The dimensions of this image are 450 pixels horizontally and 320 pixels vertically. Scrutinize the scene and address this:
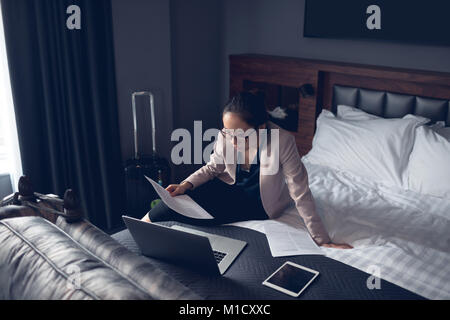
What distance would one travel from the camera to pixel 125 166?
330 cm

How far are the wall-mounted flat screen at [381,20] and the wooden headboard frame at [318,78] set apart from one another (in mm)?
205

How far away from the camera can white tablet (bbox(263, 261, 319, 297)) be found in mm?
1484

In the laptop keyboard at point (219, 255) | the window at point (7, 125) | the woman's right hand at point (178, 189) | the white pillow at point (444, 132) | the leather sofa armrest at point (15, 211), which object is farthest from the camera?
the window at point (7, 125)

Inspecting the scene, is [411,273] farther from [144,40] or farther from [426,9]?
[144,40]

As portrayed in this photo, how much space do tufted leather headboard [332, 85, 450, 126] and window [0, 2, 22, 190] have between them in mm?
2144

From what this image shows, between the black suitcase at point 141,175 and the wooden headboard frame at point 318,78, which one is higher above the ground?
the wooden headboard frame at point 318,78

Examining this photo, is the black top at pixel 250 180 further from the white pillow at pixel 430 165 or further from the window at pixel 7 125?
the window at pixel 7 125

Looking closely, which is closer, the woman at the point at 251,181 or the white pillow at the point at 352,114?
the woman at the point at 251,181

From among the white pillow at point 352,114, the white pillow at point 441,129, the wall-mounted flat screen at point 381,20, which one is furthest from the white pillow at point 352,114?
the wall-mounted flat screen at point 381,20

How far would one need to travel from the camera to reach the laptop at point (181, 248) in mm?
1463

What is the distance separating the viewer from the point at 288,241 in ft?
6.00

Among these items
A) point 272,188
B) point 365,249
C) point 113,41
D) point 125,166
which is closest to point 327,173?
point 272,188

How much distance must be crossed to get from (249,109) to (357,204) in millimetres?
796

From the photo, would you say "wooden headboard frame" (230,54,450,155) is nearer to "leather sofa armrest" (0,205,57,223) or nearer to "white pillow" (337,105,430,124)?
"white pillow" (337,105,430,124)
